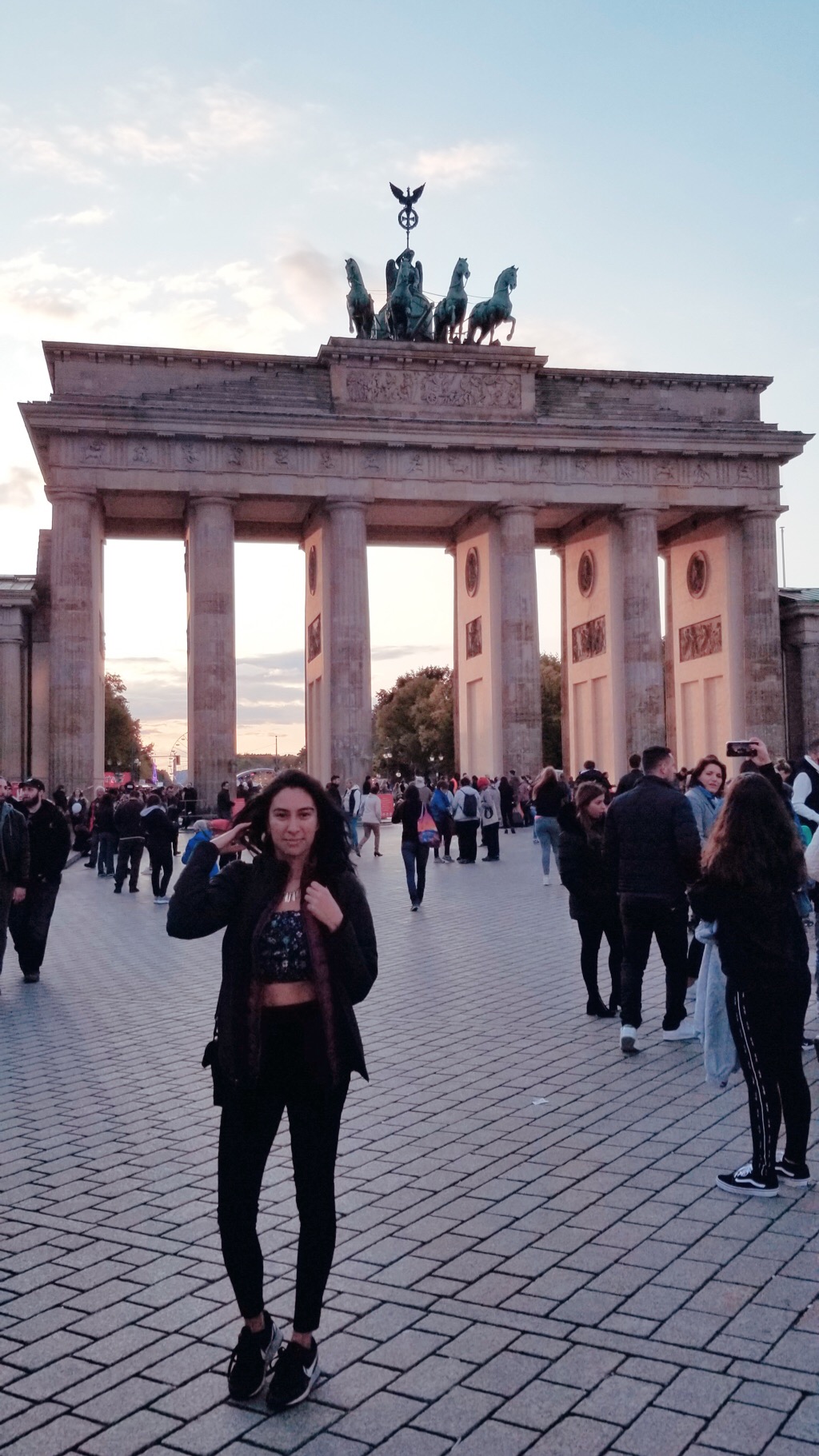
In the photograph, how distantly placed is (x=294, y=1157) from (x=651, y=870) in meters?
5.18

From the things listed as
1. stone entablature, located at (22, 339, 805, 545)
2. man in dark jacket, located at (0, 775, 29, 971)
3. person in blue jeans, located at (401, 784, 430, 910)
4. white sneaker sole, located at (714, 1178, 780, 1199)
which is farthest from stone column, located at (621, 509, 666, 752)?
white sneaker sole, located at (714, 1178, 780, 1199)

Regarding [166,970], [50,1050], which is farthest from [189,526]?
[50,1050]

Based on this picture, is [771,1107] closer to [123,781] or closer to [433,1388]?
[433,1388]

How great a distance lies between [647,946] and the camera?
8.81 meters

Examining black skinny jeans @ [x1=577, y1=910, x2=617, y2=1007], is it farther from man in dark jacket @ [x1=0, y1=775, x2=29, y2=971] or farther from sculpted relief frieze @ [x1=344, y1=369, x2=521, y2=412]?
sculpted relief frieze @ [x1=344, y1=369, x2=521, y2=412]

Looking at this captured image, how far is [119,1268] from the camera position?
486cm

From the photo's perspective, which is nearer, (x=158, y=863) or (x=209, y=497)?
(x=158, y=863)

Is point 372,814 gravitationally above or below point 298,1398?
above

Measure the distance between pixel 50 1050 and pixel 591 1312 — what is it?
5606mm

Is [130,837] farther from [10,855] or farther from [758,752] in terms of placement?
[758,752]

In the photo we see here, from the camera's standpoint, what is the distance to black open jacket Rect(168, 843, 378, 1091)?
379 cm

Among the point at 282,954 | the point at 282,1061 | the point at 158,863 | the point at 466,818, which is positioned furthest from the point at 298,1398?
the point at 466,818

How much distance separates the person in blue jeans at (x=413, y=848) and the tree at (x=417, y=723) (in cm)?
6627

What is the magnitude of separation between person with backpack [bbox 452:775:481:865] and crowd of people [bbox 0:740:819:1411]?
48.4 ft
